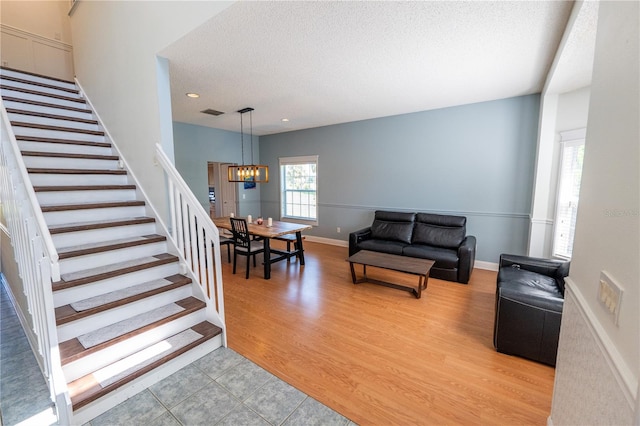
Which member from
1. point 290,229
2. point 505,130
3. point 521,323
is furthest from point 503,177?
point 290,229

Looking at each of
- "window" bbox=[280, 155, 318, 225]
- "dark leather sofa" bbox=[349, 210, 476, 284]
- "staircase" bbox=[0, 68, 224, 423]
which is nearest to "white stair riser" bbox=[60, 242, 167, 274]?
"staircase" bbox=[0, 68, 224, 423]

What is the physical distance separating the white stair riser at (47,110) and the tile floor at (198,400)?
2999 millimetres

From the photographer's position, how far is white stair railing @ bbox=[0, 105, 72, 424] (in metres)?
1.53

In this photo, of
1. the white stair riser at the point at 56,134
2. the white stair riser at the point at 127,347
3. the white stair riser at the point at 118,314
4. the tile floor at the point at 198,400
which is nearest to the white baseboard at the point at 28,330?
the tile floor at the point at 198,400

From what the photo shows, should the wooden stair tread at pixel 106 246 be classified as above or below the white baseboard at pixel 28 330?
above

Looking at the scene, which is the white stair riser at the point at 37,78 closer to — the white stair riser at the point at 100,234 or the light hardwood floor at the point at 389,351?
→ the white stair riser at the point at 100,234

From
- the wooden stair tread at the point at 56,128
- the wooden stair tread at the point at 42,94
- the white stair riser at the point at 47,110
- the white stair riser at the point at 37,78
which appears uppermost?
the white stair riser at the point at 37,78

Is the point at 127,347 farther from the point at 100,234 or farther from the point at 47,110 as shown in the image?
the point at 47,110

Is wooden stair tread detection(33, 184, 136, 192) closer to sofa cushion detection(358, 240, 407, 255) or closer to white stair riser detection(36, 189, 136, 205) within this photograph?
white stair riser detection(36, 189, 136, 205)

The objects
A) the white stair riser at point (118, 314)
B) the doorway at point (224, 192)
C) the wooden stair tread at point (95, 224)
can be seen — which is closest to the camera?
the white stair riser at point (118, 314)

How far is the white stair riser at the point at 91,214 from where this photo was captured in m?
2.59

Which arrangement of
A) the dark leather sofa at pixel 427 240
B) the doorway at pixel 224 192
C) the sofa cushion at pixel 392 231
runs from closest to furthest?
the dark leather sofa at pixel 427 240
the sofa cushion at pixel 392 231
the doorway at pixel 224 192

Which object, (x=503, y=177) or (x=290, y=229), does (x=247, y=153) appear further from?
(x=503, y=177)

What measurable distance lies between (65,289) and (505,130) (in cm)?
546
